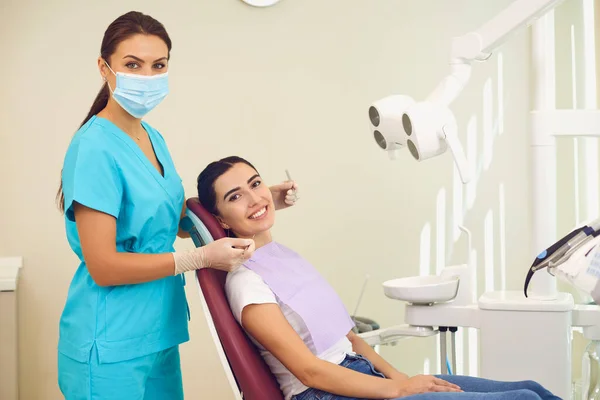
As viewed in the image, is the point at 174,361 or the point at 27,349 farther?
the point at 27,349

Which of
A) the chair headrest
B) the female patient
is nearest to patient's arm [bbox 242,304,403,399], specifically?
the female patient

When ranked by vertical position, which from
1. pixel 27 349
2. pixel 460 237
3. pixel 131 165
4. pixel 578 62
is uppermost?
pixel 578 62

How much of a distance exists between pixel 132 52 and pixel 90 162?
263 millimetres

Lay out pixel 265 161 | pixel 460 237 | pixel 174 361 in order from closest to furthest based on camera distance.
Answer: pixel 174 361 → pixel 265 161 → pixel 460 237

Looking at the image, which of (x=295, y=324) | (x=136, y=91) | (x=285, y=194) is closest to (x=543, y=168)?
(x=285, y=194)

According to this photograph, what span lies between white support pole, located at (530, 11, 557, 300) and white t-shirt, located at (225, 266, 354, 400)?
0.69m

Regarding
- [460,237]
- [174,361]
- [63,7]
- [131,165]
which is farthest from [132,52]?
[460,237]

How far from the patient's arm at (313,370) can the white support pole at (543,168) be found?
72 centimetres

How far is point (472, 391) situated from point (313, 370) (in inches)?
13.9

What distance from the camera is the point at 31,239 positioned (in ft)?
8.74

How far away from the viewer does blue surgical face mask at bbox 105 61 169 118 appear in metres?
1.64

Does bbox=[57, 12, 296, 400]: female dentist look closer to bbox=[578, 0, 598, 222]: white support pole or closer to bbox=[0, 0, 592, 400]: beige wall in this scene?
bbox=[0, 0, 592, 400]: beige wall

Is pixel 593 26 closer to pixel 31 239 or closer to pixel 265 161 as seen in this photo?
→ pixel 265 161

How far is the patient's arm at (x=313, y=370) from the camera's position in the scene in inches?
60.4
